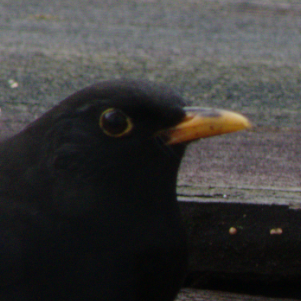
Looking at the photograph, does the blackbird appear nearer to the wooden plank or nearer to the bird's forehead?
the bird's forehead

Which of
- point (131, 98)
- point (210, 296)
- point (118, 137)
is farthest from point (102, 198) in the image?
point (210, 296)

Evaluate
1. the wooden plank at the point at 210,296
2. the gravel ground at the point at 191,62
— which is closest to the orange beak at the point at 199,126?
the gravel ground at the point at 191,62

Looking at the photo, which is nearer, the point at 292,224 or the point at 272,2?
the point at 292,224

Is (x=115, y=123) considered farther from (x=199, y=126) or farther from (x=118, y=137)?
(x=199, y=126)

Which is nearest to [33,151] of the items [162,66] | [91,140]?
[91,140]

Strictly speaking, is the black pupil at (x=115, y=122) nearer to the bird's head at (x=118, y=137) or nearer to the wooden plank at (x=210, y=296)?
the bird's head at (x=118, y=137)

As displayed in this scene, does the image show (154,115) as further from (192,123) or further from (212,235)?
(212,235)

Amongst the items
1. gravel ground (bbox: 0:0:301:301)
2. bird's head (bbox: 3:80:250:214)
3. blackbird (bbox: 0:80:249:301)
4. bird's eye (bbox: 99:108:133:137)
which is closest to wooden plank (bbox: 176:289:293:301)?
gravel ground (bbox: 0:0:301:301)
